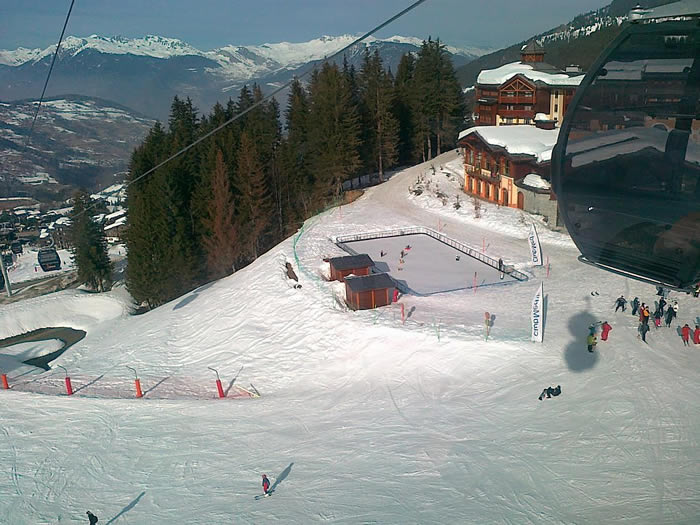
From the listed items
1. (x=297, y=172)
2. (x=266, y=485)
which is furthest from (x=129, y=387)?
(x=297, y=172)

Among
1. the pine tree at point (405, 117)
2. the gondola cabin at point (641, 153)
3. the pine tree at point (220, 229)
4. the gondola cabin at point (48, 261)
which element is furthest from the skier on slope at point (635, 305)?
the gondola cabin at point (48, 261)

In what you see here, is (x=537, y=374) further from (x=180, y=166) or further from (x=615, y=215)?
(x=180, y=166)

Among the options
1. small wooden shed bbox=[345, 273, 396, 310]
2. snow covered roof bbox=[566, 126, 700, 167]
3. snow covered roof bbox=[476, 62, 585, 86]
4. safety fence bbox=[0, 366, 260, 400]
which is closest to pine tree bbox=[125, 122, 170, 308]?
safety fence bbox=[0, 366, 260, 400]

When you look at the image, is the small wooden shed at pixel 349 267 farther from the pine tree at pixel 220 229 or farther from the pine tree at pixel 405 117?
the pine tree at pixel 405 117

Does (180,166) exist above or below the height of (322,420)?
above

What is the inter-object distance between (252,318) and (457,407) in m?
11.2

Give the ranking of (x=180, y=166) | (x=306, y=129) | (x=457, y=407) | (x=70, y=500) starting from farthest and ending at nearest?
(x=306, y=129) → (x=180, y=166) → (x=457, y=407) → (x=70, y=500)

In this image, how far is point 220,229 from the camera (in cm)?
3753

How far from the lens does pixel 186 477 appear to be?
12078 mm

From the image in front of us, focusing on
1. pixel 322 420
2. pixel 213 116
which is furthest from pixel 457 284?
pixel 213 116

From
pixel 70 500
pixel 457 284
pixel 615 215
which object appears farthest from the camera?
pixel 457 284

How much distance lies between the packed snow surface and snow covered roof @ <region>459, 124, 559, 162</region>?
34.8 ft

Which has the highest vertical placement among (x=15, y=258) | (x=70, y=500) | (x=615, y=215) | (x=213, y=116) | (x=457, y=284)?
(x=213, y=116)

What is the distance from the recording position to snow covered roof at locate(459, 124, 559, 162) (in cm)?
3158
